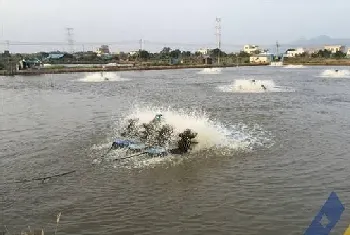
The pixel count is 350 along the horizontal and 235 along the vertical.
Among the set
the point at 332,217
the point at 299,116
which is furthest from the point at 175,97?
the point at 332,217

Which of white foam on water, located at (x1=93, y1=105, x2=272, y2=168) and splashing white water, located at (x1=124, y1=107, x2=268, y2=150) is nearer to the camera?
white foam on water, located at (x1=93, y1=105, x2=272, y2=168)

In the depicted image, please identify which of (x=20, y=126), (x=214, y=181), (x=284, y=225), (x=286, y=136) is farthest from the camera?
(x=20, y=126)

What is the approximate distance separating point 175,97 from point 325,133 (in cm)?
1813

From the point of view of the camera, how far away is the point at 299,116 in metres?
22.3

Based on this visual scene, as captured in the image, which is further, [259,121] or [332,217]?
[259,121]

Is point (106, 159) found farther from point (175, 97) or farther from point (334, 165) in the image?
point (175, 97)

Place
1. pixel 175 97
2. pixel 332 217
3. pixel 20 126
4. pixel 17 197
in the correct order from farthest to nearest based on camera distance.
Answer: pixel 175 97 → pixel 20 126 → pixel 17 197 → pixel 332 217

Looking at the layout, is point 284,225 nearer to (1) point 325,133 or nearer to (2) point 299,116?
(1) point 325,133

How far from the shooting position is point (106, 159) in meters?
13.2

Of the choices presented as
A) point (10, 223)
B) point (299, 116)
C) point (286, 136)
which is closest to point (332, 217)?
point (10, 223)

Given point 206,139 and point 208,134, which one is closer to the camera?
point 206,139

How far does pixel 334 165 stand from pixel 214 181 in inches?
156

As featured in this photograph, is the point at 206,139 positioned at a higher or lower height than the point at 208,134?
lower

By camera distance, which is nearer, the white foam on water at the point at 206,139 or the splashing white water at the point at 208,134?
the white foam on water at the point at 206,139
